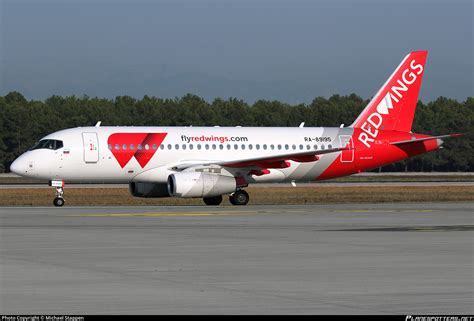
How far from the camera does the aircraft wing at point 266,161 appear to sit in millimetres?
49406

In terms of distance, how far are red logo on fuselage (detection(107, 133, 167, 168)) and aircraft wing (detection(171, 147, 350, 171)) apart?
135cm

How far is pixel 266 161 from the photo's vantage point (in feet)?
164

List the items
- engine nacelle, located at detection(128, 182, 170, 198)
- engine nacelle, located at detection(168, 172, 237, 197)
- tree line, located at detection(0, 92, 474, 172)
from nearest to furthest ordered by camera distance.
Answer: engine nacelle, located at detection(168, 172, 237, 197), engine nacelle, located at detection(128, 182, 170, 198), tree line, located at detection(0, 92, 474, 172)

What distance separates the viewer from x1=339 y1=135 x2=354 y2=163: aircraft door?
53.9 meters

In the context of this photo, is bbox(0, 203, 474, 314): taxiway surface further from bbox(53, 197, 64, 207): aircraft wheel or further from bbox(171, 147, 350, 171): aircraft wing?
bbox(171, 147, 350, 171): aircraft wing

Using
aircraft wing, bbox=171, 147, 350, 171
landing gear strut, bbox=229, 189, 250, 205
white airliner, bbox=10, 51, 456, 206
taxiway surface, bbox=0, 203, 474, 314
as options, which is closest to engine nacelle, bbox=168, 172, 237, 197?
white airliner, bbox=10, 51, 456, 206

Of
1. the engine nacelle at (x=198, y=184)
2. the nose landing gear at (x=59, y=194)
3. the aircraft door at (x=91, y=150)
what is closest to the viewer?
the engine nacelle at (x=198, y=184)

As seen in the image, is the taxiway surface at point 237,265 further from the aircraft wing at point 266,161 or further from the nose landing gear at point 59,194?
the aircraft wing at point 266,161

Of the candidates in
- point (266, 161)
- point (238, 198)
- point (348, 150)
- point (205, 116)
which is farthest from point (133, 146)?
point (205, 116)

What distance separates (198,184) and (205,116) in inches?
4732

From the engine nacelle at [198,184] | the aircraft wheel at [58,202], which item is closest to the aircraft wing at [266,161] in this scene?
the engine nacelle at [198,184]

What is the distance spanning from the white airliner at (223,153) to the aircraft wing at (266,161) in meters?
0.04

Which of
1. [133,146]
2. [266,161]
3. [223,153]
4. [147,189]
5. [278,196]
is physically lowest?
[278,196]

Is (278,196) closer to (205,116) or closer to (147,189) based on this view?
(147,189)
